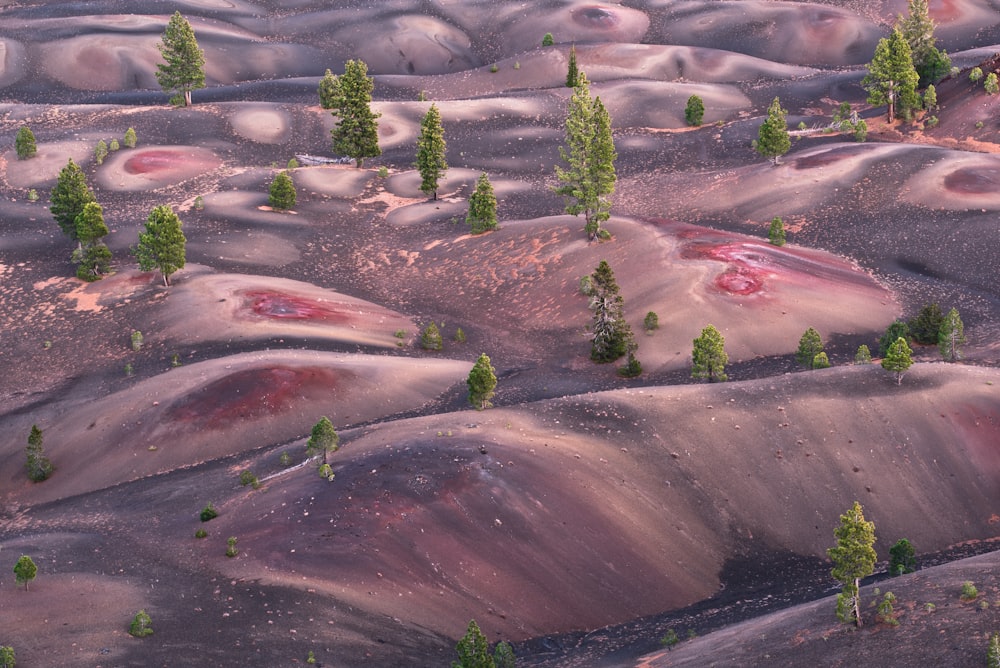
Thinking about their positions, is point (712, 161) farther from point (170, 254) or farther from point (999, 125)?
point (170, 254)

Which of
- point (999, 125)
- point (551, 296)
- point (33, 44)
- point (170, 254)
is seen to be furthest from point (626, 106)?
point (33, 44)

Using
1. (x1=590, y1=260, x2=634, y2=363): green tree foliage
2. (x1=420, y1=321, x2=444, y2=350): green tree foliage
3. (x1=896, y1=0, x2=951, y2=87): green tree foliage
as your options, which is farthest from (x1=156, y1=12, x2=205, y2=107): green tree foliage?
(x1=896, y1=0, x2=951, y2=87): green tree foliage

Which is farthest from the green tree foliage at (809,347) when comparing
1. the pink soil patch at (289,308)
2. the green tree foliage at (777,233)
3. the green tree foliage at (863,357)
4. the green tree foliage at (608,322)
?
the pink soil patch at (289,308)

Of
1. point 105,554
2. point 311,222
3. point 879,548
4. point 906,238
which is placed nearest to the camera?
point 105,554

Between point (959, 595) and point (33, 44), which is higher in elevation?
point (33, 44)

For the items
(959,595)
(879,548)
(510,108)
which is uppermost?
(510,108)

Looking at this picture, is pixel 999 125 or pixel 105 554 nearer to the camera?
pixel 105 554

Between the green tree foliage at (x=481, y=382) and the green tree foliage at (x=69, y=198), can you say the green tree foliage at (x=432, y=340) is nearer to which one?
A: the green tree foliage at (x=481, y=382)
